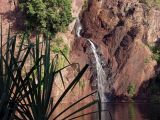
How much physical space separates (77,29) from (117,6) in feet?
23.0

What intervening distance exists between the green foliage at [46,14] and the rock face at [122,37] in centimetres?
416

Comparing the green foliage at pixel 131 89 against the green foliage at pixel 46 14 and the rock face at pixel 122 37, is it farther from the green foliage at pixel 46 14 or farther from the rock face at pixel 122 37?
the green foliage at pixel 46 14

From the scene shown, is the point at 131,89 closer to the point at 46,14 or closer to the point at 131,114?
the point at 46,14

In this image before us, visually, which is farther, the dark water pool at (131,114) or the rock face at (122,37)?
the rock face at (122,37)

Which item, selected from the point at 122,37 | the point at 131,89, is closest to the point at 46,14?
the point at 122,37

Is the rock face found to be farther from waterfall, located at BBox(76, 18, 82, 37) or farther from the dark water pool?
the dark water pool

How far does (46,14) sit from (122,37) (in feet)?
39.1

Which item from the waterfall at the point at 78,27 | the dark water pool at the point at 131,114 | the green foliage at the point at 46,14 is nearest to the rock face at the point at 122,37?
the waterfall at the point at 78,27

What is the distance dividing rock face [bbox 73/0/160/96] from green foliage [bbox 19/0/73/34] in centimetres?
416

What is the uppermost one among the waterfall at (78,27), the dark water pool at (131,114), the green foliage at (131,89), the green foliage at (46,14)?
the green foliage at (46,14)

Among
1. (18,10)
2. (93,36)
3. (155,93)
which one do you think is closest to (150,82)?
(155,93)

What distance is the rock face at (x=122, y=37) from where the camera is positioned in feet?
194

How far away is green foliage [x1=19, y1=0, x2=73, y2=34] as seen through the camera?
55.3 meters

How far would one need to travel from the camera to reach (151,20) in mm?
64375
